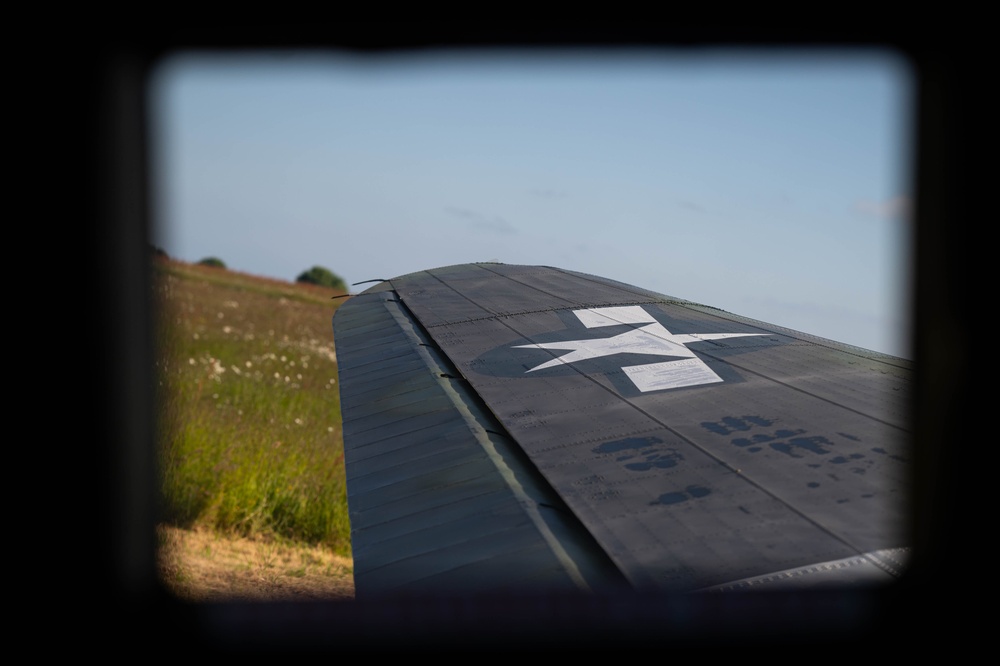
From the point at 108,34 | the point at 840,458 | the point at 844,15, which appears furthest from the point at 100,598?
the point at 840,458

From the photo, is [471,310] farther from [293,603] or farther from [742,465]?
[293,603]

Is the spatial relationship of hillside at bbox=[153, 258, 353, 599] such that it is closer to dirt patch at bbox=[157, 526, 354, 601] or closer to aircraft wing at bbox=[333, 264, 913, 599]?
dirt patch at bbox=[157, 526, 354, 601]

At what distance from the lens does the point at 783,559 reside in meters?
2.45

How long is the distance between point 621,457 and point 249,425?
10.1 meters

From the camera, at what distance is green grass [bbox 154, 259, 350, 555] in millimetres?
9633

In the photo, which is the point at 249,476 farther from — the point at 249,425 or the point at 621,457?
the point at 621,457

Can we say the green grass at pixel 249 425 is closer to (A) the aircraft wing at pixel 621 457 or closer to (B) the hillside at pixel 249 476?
(B) the hillside at pixel 249 476

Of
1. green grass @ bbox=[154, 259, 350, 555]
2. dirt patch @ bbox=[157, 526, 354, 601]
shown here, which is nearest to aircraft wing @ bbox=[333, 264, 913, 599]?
green grass @ bbox=[154, 259, 350, 555]

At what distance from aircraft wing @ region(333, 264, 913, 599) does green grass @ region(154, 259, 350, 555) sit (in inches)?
52.9

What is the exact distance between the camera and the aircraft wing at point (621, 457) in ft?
8.42

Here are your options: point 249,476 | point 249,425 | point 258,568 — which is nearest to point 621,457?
point 258,568

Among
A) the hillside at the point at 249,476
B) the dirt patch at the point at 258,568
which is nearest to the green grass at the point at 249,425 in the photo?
the hillside at the point at 249,476

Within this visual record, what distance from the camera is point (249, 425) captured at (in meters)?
12.5

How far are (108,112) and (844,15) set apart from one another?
1.79 meters
